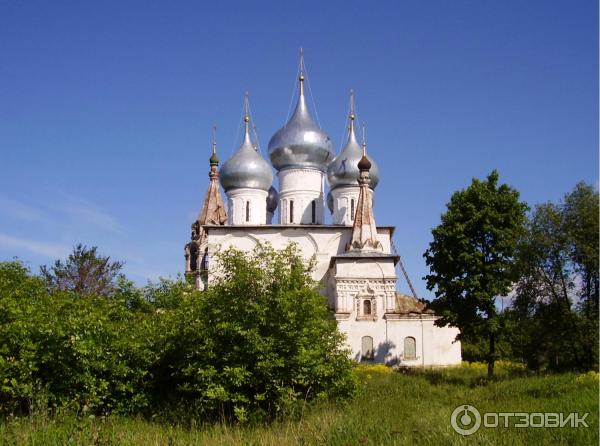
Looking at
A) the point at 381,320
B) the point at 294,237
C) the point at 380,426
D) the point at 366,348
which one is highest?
the point at 294,237

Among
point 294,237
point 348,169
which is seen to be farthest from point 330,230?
point 348,169

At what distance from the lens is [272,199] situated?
138 feet

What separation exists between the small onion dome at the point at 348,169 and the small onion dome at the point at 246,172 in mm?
3595

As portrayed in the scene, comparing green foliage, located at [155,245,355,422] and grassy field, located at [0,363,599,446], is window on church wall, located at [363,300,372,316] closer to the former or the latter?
grassy field, located at [0,363,599,446]

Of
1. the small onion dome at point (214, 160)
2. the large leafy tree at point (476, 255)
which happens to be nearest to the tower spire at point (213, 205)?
the small onion dome at point (214, 160)

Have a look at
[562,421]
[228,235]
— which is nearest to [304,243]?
[228,235]

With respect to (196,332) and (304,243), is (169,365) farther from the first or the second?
(304,243)

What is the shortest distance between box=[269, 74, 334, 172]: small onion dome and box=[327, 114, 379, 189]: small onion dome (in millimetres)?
625

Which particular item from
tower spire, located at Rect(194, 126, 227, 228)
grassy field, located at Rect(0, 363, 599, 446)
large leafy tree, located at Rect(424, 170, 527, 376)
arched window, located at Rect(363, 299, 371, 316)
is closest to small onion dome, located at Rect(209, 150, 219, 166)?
tower spire, located at Rect(194, 126, 227, 228)

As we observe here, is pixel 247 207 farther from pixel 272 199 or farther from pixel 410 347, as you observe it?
pixel 410 347

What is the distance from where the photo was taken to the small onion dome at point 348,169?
40312mm

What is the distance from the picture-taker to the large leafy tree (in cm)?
2388

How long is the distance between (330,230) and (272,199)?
220 inches

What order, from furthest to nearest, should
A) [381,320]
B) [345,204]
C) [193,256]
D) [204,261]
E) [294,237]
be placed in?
[193,256] < [204,261] < [345,204] < [294,237] < [381,320]
